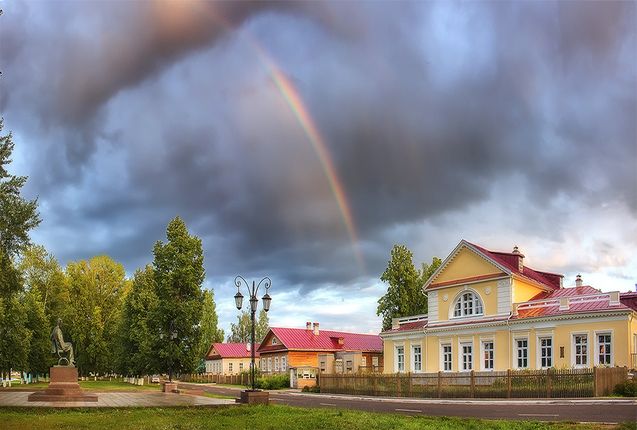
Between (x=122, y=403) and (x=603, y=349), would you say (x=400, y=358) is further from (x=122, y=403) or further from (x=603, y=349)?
(x=122, y=403)

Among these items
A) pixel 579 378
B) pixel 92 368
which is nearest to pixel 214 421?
pixel 579 378

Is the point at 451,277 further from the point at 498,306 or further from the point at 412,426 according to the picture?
the point at 412,426

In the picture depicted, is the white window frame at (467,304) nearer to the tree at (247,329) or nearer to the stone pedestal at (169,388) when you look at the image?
the stone pedestal at (169,388)

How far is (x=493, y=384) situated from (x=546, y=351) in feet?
16.9

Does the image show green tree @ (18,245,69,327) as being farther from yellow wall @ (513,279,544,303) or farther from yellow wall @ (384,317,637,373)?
yellow wall @ (513,279,544,303)

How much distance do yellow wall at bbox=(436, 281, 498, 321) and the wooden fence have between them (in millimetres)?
6602

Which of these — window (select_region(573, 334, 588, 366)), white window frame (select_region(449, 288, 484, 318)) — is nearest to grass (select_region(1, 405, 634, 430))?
window (select_region(573, 334, 588, 366))

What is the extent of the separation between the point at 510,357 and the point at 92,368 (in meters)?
50.4

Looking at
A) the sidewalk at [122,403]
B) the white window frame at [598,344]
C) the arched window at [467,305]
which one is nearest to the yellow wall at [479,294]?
the arched window at [467,305]

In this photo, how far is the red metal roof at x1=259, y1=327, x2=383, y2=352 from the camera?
6847 cm

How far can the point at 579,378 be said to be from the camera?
97.2 feet

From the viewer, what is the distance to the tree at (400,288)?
55.8 m

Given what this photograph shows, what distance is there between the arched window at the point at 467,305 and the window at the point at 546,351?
5525 millimetres

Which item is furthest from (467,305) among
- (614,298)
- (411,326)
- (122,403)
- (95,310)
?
(95,310)
